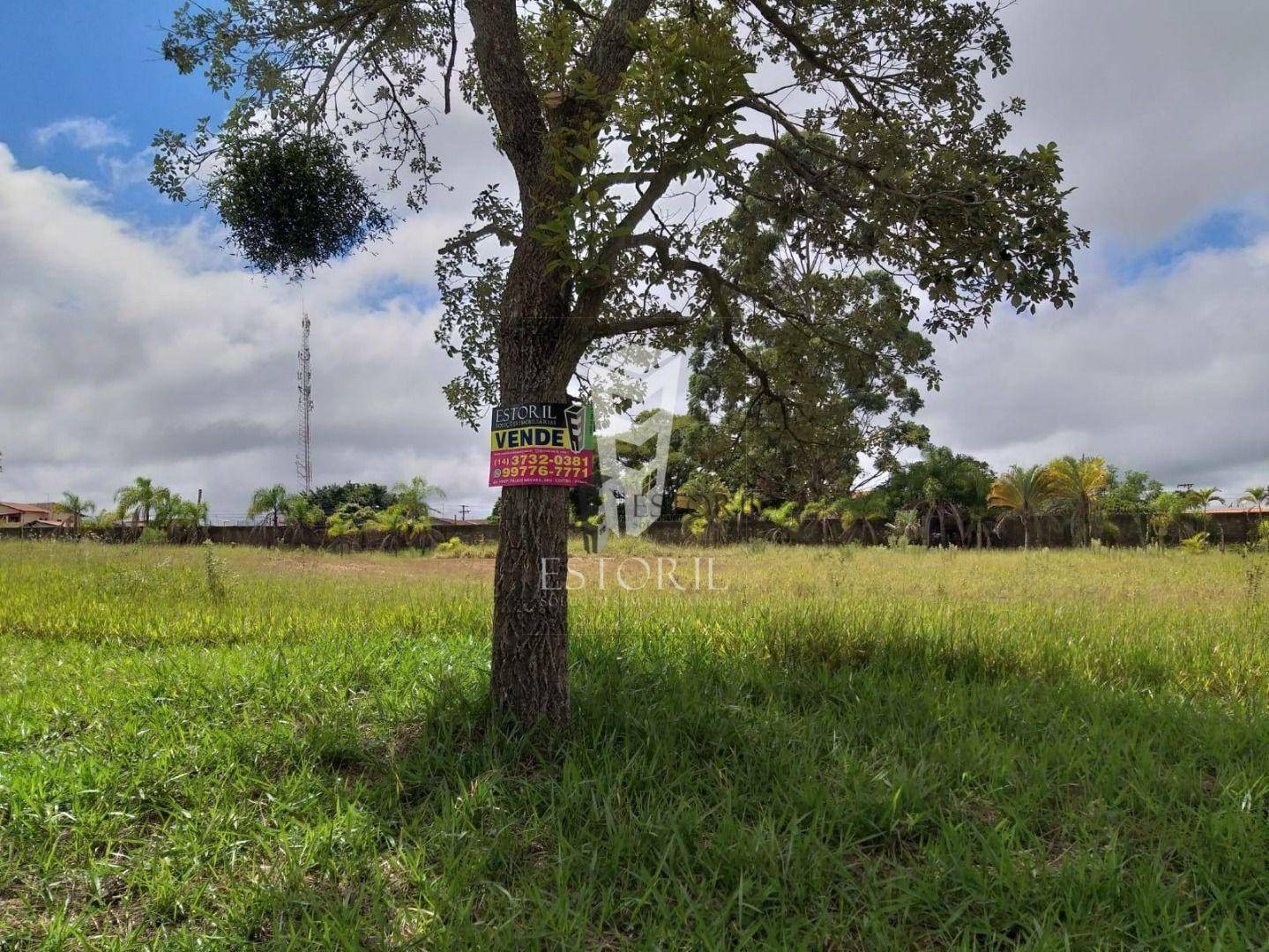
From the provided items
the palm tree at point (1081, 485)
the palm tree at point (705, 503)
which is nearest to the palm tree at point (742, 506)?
the palm tree at point (705, 503)

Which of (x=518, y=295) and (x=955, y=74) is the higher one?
(x=955, y=74)

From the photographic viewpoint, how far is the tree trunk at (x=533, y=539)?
14.9ft

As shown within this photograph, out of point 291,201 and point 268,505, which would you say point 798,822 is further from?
point 268,505

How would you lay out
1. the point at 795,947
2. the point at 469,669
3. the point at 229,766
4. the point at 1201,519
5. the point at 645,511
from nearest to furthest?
the point at 795,947
the point at 229,766
the point at 469,669
the point at 645,511
the point at 1201,519

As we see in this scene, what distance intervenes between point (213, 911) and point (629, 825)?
179 centimetres

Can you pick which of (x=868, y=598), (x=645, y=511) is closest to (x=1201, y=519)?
(x=645, y=511)

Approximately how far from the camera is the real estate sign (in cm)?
455

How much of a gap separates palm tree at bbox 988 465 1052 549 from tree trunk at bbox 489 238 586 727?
1183 inches

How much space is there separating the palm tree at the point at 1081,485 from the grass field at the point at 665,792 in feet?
79.7

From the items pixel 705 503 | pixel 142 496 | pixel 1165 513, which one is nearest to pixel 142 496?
pixel 142 496

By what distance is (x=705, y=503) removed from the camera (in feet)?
103

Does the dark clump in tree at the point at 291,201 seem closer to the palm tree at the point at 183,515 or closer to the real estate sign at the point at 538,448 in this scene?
the real estate sign at the point at 538,448

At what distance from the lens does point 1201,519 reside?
95.2 feet

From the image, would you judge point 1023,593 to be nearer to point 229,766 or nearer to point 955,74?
point 955,74
